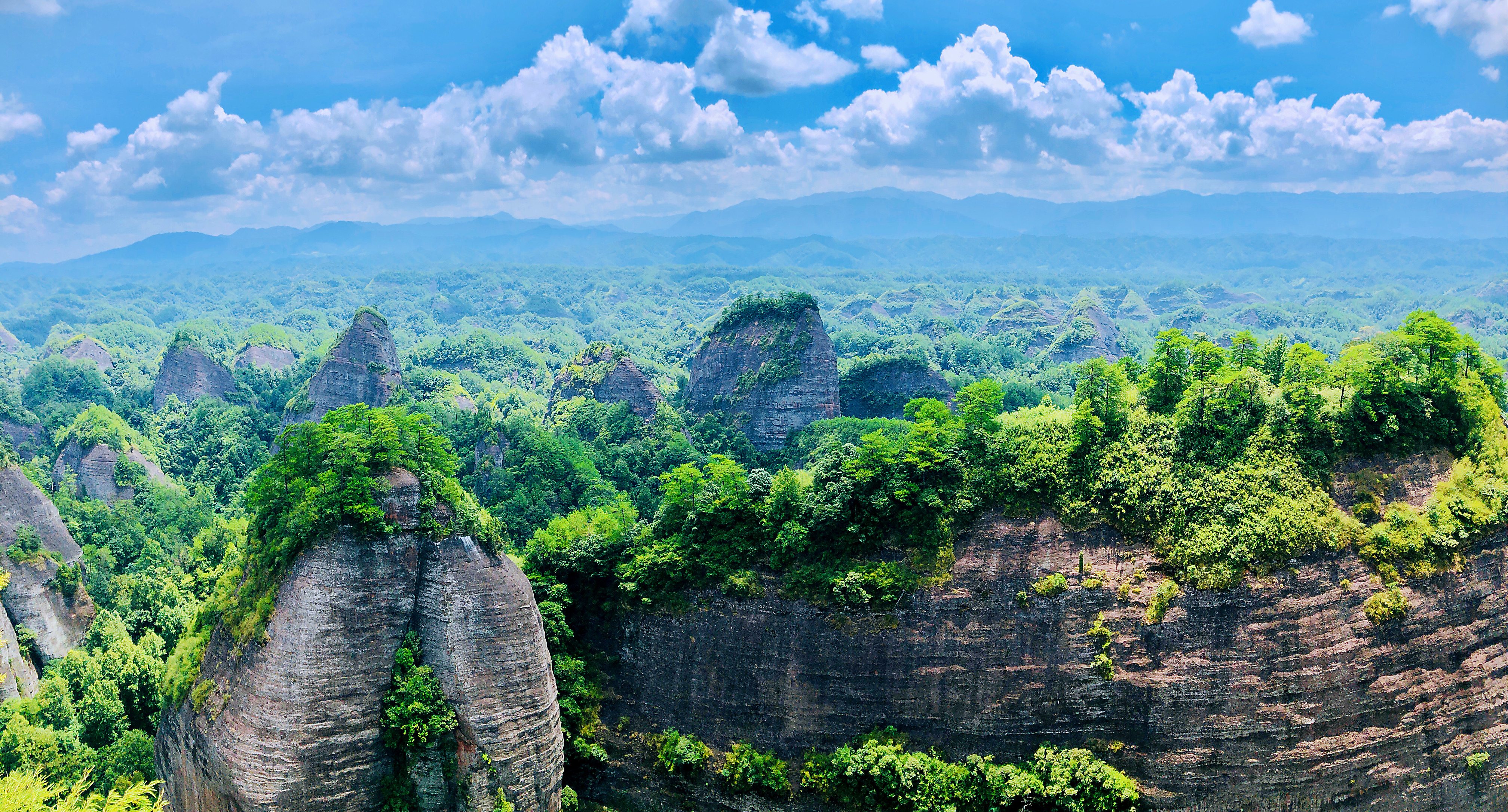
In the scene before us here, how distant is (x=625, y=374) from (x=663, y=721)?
173 ft

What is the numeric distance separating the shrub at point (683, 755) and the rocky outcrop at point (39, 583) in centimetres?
3543

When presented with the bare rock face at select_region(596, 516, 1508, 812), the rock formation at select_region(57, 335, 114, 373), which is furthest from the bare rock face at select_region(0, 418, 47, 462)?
the bare rock face at select_region(596, 516, 1508, 812)

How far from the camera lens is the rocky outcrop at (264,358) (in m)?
120

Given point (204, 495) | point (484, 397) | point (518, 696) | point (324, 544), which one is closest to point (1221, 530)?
point (518, 696)

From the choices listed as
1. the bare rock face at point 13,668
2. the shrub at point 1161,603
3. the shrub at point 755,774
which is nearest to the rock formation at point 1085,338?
the shrub at point 1161,603

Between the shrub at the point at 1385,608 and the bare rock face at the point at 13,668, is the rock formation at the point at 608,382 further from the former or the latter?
the shrub at the point at 1385,608

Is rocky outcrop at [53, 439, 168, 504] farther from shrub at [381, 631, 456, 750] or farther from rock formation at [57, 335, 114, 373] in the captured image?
rock formation at [57, 335, 114, 373]

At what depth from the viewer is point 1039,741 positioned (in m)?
30.1

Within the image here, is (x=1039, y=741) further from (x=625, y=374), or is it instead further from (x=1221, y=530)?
(x=625, y=374)

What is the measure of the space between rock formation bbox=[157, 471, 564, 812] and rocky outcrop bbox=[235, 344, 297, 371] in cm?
10250

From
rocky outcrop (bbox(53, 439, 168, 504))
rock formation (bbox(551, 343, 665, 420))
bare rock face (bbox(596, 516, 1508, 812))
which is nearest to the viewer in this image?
bare rock face (bbox(596, 516, 1508, 812))

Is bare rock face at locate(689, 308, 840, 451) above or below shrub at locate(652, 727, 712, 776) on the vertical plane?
above

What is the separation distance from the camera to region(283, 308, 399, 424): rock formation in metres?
83.3

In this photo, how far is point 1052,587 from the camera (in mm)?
30516
